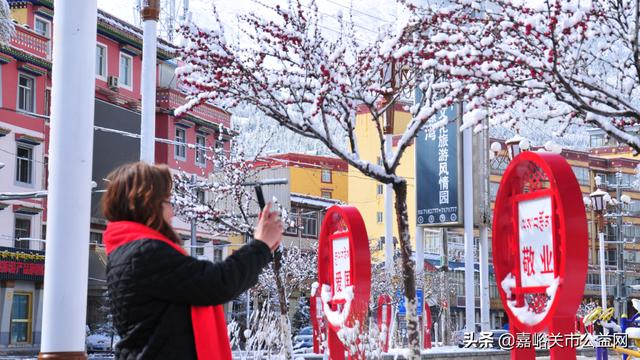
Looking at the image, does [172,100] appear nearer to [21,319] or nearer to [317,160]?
[21,319]

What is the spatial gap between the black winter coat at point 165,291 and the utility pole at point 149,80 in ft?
25.3

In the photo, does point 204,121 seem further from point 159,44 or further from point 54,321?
point 54,321

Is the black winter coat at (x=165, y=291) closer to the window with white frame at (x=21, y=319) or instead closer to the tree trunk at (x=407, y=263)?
the tree trunk at (x=407, y=263)

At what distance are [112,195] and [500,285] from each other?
208 inches

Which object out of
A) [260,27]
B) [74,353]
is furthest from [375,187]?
[74,353]

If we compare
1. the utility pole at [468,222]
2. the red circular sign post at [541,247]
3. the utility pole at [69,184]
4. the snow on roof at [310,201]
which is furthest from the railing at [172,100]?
the utility pole at [69,184]

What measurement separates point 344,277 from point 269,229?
26.0ft

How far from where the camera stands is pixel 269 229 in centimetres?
363

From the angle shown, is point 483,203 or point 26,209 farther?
point 26,209

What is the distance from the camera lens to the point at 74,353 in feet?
18.2

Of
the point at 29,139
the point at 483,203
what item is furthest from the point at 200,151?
the point at 483,203

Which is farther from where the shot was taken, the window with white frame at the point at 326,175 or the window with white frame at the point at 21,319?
the window with white frame at the point at 326,175

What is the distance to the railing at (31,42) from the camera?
3472 cm

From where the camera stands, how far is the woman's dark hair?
11.5ft
